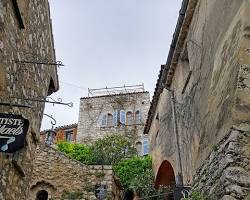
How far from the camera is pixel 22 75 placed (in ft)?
23.7

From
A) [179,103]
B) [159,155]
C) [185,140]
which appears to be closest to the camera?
[185,140]

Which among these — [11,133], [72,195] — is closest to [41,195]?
[72,195]

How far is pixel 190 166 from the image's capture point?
8.99m

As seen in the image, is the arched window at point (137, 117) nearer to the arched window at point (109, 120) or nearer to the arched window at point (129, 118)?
the arched window at point (129, 118)

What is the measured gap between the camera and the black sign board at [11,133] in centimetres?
509

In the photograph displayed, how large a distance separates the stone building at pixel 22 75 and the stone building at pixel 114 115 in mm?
22426

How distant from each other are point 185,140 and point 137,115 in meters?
23.0

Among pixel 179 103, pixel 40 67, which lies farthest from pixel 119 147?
pixel 40 67

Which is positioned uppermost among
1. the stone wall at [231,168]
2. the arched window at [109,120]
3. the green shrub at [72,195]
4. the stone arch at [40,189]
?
the arched window at [109,120]

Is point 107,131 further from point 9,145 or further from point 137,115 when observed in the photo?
point 9,145

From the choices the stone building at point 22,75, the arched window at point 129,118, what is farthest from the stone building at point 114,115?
the stone building at point 22,75

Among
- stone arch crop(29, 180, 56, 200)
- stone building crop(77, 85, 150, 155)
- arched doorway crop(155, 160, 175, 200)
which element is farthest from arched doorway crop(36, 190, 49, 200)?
stone building crop(77, 85, 150, 155)

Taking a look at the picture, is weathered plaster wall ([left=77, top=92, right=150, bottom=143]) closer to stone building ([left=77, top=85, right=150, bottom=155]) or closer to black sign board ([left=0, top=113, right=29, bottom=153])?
stone building ([left=77, top=85, right=150, bottom=155])

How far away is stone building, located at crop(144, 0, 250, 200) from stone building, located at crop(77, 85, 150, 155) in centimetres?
2021
